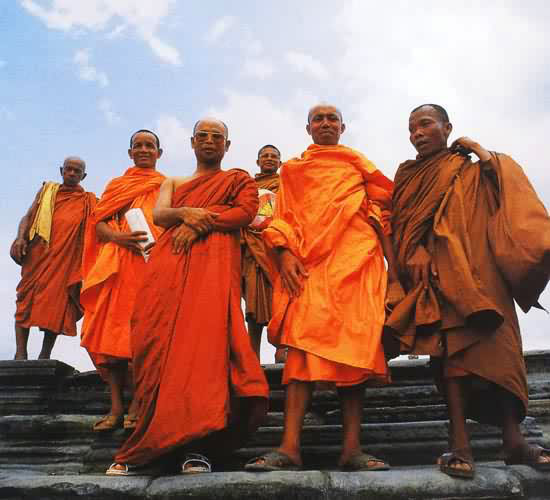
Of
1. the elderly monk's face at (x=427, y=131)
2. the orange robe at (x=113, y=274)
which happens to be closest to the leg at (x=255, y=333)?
the orange robe at (x=113, y=274)

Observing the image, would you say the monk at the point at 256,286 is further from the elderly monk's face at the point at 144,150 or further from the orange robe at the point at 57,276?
the orange robe at the point at 57,276

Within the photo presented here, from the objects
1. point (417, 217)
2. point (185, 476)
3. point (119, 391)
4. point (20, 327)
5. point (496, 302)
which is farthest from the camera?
point (20, 327)

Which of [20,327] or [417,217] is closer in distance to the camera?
[417,217]

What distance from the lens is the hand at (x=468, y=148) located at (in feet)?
12.2

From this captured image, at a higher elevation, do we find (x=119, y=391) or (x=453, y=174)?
(x=453, y=174)

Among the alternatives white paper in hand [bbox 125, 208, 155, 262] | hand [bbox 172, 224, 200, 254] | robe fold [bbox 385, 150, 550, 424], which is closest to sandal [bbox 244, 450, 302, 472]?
robe fold [bbox 385, 150, 550, 424]

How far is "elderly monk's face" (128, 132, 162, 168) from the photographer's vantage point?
521 centimetres

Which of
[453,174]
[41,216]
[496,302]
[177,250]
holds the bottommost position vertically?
[496,302]

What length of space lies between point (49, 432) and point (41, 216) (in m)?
2.65

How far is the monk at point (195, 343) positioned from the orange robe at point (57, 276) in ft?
8.43

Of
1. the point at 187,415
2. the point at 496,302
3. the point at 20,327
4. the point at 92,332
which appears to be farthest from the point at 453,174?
the point at 20,327

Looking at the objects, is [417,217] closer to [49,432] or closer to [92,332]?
[92,332]

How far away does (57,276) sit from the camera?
6.16 metres

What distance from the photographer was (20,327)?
6.07 metres
